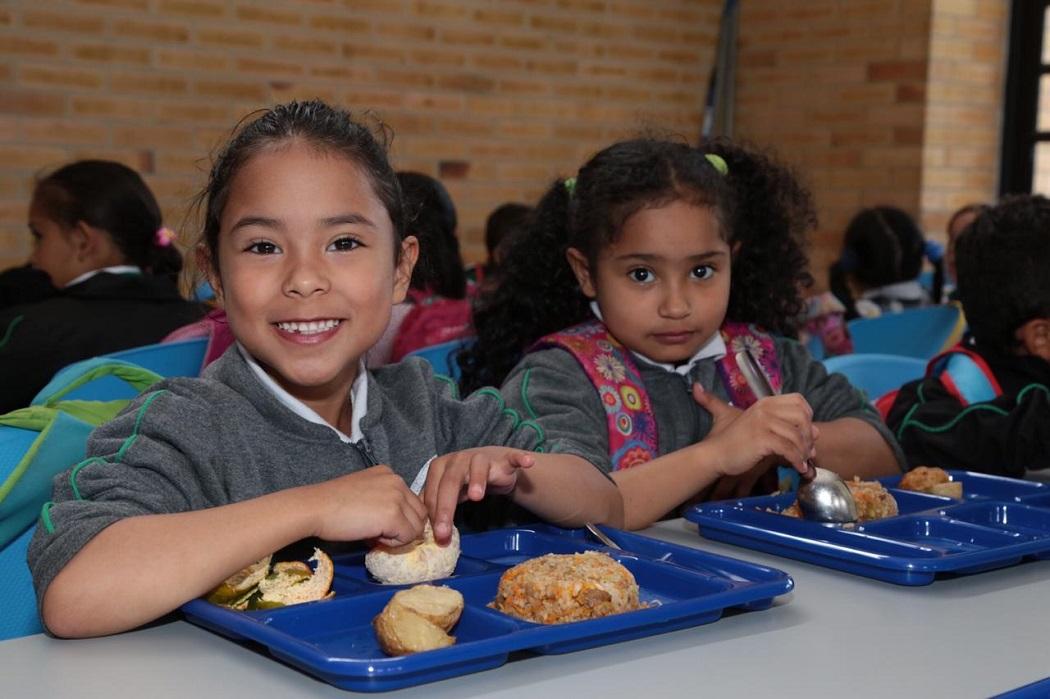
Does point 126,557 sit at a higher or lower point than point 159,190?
lower

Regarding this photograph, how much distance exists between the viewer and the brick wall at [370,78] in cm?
444

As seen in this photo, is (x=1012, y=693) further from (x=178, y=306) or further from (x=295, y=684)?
(x=178, y=306)

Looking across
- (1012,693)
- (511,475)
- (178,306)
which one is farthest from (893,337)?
(1012,693)

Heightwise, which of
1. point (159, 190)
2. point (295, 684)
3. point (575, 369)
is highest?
point (159, 190)

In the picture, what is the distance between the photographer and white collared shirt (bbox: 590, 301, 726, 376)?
1.95 metres

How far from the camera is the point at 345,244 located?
1385 mm

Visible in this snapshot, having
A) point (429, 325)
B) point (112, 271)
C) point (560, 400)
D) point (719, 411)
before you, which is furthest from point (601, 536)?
point (112, 271)

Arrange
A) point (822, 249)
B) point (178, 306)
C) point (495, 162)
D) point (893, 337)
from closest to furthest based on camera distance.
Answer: point (178, 306)
point (893, 337)
point (495, 162)
point (822, 249)

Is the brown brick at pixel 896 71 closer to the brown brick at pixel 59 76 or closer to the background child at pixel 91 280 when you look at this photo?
the brown brick at pixel 59 76

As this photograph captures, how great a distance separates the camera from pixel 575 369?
6.10ft

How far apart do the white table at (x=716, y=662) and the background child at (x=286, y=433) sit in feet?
0.23

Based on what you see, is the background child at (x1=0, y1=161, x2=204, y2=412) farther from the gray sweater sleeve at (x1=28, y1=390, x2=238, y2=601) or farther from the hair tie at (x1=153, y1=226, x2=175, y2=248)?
the gray sweater sleeve at (x1=28, y1=390, x2=238, y2=601)

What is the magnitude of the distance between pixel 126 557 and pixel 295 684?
22cm

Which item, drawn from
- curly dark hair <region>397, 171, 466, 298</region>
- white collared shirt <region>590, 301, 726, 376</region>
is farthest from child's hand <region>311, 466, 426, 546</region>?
curly dark hair <region>397, 171, 466, 298</region>
